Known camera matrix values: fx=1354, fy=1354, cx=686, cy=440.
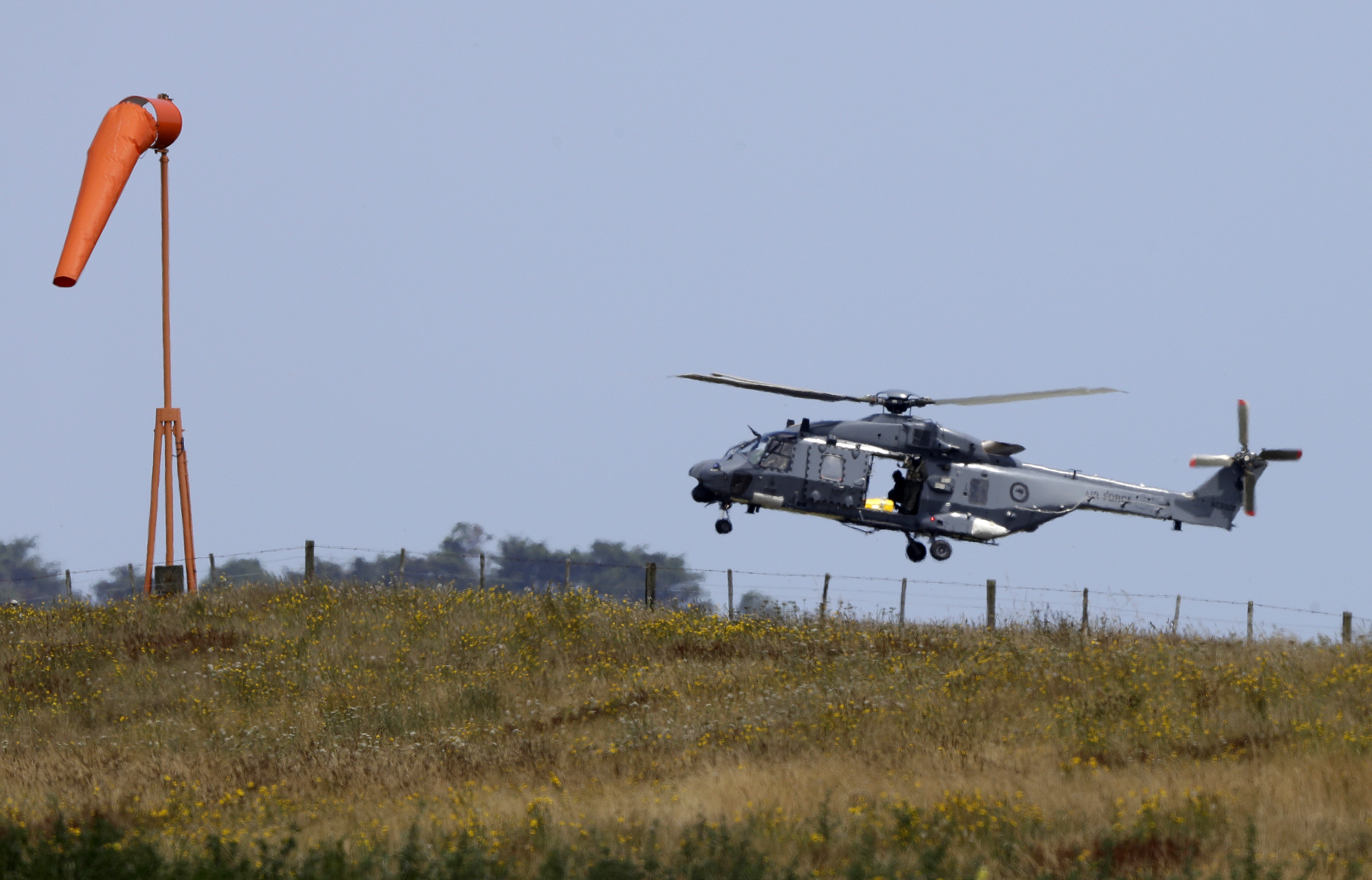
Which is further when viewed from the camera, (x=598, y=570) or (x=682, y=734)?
(x=598, y=570)

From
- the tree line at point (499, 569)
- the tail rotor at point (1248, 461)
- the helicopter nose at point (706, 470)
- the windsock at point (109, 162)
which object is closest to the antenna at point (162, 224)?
the windsock at point (109, 162)

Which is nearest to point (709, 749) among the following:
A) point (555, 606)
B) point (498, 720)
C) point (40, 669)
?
point (498, 720)

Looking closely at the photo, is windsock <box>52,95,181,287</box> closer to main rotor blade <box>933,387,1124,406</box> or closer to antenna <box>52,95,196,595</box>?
antenna <box>52,95,196,595</box>

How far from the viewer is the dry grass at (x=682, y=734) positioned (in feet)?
36.7

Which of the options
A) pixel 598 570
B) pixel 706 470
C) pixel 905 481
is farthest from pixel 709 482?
pixel 598 570

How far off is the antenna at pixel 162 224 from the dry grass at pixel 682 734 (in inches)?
104

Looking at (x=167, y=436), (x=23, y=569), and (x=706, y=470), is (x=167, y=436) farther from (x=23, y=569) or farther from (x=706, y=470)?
(x=23, y=569)

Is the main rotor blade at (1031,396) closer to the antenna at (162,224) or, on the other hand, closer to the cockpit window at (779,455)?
the cockpit window at (779,455)

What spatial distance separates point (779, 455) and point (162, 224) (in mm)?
13263

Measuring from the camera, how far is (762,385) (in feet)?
81.4

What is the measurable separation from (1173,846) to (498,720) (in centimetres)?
958

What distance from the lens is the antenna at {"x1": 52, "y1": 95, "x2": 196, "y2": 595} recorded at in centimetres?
2497

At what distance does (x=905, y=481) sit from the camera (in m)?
26.5

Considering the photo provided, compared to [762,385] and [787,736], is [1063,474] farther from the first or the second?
[787,736]
